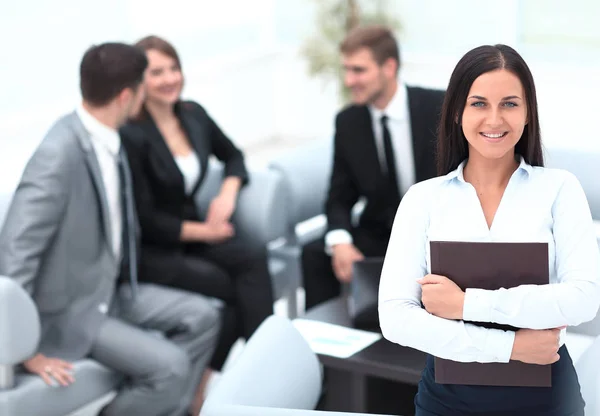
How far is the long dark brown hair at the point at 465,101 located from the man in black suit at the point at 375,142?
1.79 metres

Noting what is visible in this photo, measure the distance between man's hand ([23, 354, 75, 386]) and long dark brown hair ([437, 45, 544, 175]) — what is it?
152 centimetres

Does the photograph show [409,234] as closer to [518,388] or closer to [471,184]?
[471,184]

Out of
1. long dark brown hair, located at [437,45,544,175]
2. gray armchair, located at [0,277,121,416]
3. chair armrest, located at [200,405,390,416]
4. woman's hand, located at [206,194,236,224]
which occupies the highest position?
long dark brown hair, located at [437,45,544,175]

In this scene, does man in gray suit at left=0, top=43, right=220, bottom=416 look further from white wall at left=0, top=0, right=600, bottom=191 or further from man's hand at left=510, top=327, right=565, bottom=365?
white wall at left=0, top=0, right=600, bottom=191


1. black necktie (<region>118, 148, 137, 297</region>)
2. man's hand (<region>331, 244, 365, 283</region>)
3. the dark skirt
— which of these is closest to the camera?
the dark skirt

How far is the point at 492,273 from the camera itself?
1.80 m

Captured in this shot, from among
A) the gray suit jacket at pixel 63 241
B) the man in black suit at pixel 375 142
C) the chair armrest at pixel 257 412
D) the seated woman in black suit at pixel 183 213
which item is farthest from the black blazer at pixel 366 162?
the chair armrest at pixel 257 412

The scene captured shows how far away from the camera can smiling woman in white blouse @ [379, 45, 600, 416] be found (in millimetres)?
1794

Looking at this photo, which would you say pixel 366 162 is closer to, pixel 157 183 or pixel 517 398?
pixel 157 183

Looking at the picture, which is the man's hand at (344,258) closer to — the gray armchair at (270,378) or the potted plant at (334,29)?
the gray armchair at (270,378)

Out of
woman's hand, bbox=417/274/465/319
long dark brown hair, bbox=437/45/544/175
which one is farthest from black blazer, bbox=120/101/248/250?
woman's hand, bbox=417/274/465/319

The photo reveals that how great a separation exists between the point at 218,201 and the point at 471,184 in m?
2.04

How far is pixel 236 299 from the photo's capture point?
364 centimetres

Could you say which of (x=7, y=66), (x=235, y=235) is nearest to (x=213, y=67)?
(x=7, y=66)
